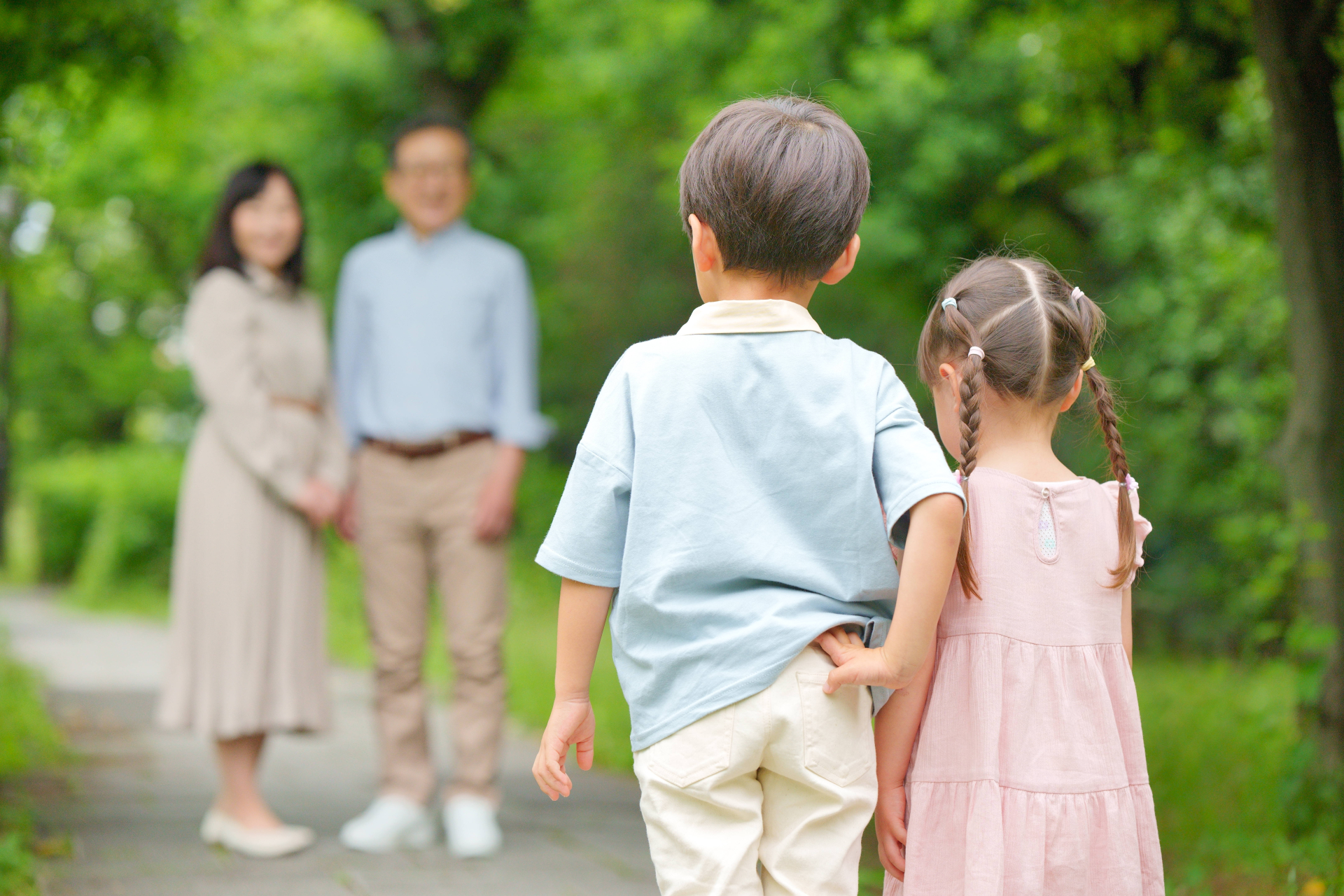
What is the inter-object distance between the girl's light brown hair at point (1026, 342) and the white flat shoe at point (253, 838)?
8.33 ft

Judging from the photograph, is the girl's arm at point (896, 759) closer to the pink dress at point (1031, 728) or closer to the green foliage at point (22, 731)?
the pink dress at point (1031, 728)

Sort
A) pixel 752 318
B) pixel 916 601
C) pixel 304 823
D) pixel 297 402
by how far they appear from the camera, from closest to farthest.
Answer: pixel 916 601 < pixel 752 318 < pixel 297 402 < pixel 304 823

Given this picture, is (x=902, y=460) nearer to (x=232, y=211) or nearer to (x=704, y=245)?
(x=704, y=245)

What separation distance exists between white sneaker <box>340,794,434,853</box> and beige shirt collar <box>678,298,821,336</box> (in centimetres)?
248

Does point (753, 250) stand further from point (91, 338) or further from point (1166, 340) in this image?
point (91, 338)

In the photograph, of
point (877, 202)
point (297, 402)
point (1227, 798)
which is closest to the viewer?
point (297, 402)

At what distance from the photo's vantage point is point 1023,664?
1.92 meters

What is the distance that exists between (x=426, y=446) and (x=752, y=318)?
2267 mm

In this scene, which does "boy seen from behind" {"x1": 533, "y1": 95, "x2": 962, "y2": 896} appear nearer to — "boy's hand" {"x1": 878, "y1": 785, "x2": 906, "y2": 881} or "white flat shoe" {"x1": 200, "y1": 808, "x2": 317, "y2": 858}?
"boy's hand" {"x1": 878, "y1": 785, "x2": 906, "y2": 881}

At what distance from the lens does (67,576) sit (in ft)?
56.7

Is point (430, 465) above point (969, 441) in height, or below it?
below

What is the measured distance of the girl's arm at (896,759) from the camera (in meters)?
1.96

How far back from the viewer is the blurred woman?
3777mm

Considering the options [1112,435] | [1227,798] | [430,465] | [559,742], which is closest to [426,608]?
[430,465]
